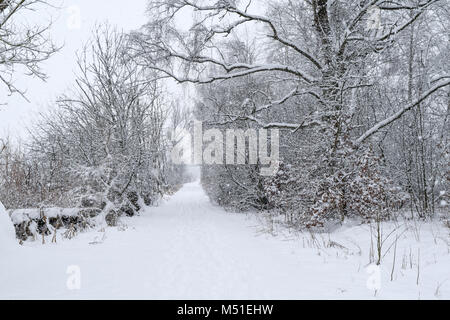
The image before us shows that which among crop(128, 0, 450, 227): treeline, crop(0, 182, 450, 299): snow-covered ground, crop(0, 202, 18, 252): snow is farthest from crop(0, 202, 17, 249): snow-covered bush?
crop(128, 0, 450, 227): treeline

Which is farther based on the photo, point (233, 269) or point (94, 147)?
point (94, 147)

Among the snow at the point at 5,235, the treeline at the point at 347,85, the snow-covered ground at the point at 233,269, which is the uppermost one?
the treeline at the point at 347,85

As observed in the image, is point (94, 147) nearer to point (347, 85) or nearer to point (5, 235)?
point (5, 235)

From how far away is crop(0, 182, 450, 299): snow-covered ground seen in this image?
125 inches

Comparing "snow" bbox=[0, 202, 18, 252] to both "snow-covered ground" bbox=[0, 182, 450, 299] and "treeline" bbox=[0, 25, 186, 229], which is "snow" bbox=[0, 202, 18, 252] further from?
"treeline" bbox=[0, 25, 186, 229]

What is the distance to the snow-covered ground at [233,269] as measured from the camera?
3.18 metres

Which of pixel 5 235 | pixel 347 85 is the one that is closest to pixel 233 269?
pixel 5 235

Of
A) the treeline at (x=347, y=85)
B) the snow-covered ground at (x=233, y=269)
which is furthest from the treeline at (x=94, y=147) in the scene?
the snow-covered ground at (x=233, y=269)

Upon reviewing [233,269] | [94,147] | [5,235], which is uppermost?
[94,147]

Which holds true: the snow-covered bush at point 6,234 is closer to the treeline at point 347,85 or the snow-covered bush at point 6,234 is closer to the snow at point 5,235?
the snow at point 5,235

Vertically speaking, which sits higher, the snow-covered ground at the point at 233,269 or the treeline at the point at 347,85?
the treeline at the point at 347,85

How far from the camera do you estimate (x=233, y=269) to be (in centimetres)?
420

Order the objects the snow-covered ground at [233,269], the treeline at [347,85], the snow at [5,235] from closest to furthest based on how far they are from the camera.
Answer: the snow-covered ground at [233,269]
the snow at [5,235]
the treeline at [347,85]

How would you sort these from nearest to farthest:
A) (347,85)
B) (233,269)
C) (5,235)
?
1. (233,269)
2. (5,235)
3. (347,85)
